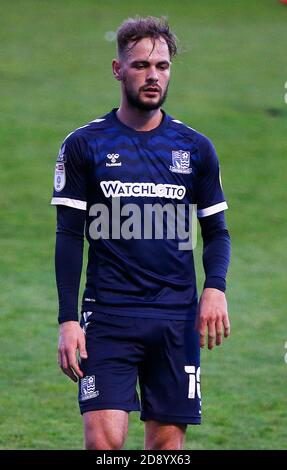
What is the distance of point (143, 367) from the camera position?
21.0 feet

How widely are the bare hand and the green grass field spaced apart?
1.61m

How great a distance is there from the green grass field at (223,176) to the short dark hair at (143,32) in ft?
0.74

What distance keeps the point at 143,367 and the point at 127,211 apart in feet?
2.66

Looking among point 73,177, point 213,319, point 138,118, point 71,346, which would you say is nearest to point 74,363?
point 71,346

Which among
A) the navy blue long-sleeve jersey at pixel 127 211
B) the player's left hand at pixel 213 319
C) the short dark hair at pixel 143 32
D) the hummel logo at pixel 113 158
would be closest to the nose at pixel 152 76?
the short dark hair at pixel 143 32

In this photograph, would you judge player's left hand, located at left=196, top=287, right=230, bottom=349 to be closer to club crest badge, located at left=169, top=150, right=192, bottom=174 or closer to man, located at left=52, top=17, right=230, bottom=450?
man, located at left=52, top=17, right=230, bottom=450

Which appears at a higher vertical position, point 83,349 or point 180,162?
point 180,162

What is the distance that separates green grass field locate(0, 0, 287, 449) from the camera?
9.95 meters

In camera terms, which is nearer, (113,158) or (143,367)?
(113,158)

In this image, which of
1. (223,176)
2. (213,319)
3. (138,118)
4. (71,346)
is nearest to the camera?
(71,346)

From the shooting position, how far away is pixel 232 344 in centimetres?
1225

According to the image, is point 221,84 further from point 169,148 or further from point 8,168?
point 169,148

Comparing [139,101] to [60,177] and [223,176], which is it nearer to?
[60,177]
